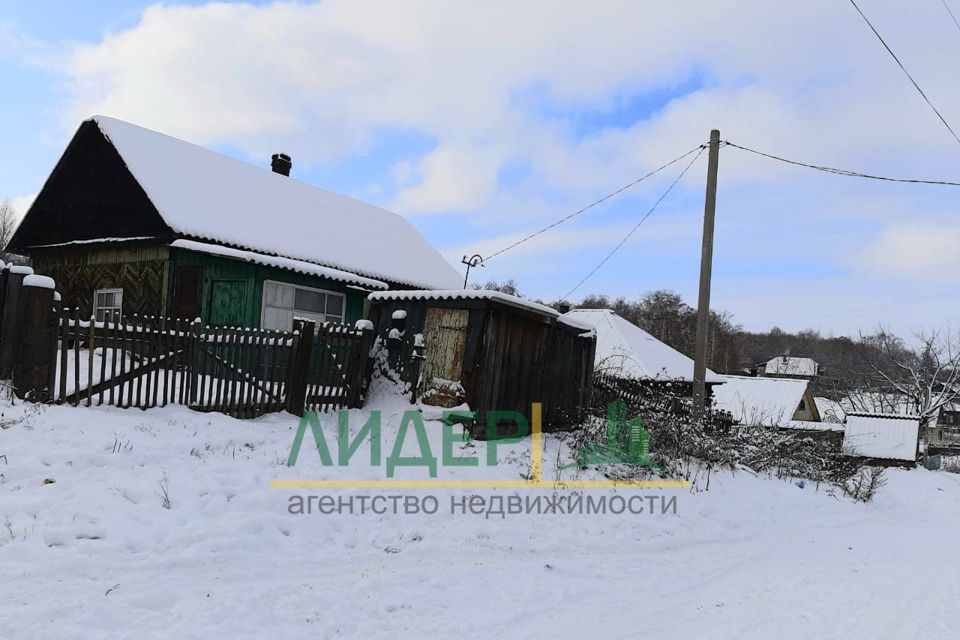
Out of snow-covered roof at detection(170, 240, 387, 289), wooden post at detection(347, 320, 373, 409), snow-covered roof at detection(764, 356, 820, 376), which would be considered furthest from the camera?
snow-covered roof at detection(764, 356, 820, 376)

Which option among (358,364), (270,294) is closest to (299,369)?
(358,364)

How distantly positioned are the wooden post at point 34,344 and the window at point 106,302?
7.96 metres

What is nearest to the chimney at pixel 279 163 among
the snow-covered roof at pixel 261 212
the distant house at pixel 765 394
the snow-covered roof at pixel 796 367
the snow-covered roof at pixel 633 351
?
the snow-covered roof at pixel 261 212

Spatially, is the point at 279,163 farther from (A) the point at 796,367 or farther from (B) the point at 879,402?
(A) the point at 796,367

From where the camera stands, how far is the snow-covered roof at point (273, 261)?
42.1 feet

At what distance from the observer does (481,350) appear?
9.27 metres

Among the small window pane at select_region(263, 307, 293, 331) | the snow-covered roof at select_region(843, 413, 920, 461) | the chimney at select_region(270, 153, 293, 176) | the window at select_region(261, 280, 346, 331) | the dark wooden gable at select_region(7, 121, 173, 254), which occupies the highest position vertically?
the chimney at select_region(270, 153, 293, 176)

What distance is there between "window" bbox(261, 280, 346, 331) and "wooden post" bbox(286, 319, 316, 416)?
5495 millimetres

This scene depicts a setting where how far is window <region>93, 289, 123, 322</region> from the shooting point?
1452 cm

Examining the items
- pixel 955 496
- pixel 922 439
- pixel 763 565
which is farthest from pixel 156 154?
pixel 922 439

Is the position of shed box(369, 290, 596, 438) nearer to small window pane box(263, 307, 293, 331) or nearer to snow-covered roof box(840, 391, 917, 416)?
small window pane box(263, 307, 293, 331)

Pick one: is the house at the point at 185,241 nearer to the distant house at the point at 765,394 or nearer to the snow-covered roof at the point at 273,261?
the snow-covered roof at the point at 273,261

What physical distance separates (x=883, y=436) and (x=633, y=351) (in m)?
13.2

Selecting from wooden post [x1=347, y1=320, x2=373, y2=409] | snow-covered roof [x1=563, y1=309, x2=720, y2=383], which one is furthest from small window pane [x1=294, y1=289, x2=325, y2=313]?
snow-covered roof [x1=563, y1=309, x2=720, y2=383]
